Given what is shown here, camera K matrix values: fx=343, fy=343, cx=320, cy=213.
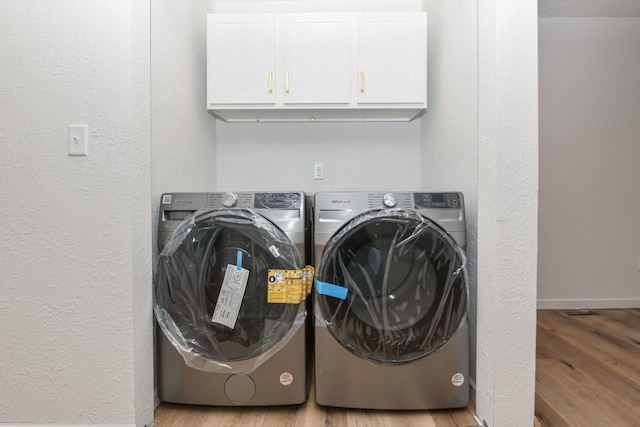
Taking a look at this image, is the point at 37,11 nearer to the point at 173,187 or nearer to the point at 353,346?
the point at 173,187

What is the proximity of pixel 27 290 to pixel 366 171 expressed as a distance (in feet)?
6.08

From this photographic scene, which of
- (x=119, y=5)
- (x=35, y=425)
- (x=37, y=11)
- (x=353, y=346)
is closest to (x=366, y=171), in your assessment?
(x=353, y=346)

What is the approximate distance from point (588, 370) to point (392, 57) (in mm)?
1950

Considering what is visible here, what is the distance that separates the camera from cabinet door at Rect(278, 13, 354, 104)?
1.88 meters

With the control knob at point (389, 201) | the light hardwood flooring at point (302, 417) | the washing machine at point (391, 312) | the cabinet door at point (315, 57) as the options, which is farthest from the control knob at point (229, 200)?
the light hardwood flooring at point (302, 417)

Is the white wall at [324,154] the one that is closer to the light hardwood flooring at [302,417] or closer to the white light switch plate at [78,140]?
the white light switch plate at [78,140]

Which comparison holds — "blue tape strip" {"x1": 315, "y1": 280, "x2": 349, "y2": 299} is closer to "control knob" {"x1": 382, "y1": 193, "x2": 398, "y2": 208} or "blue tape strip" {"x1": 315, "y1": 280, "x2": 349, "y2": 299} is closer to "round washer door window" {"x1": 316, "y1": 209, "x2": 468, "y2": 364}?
"round washer door window" {"x1": 316, "y1": 209, "x2": 468, "y2": 364}

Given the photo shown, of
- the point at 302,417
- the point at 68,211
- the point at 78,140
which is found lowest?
the point at 302,417

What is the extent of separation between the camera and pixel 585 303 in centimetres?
279

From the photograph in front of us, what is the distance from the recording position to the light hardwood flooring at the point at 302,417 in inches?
53.9

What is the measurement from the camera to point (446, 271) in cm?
136

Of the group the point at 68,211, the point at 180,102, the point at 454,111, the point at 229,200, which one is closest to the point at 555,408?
the point at 454,111

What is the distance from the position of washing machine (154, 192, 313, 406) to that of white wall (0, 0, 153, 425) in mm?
154

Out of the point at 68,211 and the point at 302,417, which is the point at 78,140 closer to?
the point at 68,211
